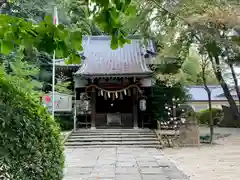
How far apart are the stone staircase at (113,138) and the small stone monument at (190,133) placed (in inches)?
38.9

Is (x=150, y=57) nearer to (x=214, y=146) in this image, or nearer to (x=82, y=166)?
(x=214, y=146)

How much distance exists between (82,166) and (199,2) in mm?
5836

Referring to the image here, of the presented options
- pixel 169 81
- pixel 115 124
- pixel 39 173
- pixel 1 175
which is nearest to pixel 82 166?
pixel 39 173

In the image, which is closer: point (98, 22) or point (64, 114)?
point (98, 22)

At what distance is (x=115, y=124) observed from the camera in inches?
615

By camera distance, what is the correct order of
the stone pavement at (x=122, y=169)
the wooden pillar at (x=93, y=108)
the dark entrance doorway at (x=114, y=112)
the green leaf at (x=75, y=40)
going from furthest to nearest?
1. the dark entrance doorway at (x=114, y=112)
2. the wooden pillar at (x=93, y=108)
3. the stone pavement at (x=122, y=169)
4. the green leaf at (x=75, y=40)

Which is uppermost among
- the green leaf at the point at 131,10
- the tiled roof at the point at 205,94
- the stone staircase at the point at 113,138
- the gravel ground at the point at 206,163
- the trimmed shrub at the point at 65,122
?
the tiled roof at the point at 205,94

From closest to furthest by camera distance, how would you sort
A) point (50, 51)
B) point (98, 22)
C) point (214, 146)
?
point (98, 22) → point (50, 51) → point (214, 146)

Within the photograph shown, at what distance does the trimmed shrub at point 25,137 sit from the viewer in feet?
6.38

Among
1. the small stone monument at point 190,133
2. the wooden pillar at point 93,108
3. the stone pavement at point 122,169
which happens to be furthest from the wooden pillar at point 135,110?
the stone pavement at point 122,169

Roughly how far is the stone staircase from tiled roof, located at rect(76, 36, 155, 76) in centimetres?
248

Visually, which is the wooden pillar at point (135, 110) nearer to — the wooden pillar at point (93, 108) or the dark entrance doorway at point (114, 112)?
the dark entrance doorway at point (114, 112)

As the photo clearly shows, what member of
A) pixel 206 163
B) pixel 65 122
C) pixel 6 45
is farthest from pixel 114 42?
pixel 65 122

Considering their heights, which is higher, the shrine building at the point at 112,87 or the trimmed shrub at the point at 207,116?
the shrine building at the point at 112,87
